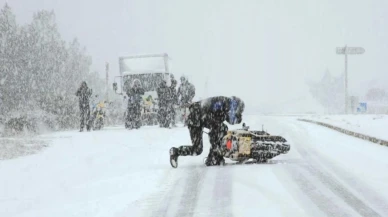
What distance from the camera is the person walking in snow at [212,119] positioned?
38.4 ft

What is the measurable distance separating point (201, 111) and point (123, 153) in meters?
3.86

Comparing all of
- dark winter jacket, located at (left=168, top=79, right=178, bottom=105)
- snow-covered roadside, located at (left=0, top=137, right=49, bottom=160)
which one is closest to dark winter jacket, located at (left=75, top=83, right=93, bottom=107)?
dark winter jacket, located at (left=168, top=79, right=178, bottom=105)

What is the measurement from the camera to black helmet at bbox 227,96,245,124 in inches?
458

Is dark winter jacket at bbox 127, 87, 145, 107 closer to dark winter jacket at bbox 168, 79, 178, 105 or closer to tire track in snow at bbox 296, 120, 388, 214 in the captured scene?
A: dark winter jacket at bbox 168, 79, 178, 105

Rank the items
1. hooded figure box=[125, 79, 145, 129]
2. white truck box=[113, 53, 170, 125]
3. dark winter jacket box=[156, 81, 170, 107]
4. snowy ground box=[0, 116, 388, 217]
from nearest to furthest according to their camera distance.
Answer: snowy ground box=[0, 116, 388, 217] < dark winter jacket box=[156, 81, 170, 107] < hooded figure box=[125, 79, 145, 129] < white truck box=[113, 53, 170, 125]

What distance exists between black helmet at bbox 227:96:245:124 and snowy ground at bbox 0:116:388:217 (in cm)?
89

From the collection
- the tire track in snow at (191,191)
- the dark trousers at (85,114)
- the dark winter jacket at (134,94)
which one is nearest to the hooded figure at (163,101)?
the dark winter jacket at (134,94)

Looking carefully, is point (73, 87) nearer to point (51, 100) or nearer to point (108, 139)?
point (51, 100)

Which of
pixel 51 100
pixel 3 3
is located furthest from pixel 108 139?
pixel 3 3

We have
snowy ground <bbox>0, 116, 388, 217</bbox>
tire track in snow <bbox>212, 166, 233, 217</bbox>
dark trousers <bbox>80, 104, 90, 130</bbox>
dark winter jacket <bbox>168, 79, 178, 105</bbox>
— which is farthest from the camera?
dark trousers <bbox>80, 104, 90, 130</bbox>

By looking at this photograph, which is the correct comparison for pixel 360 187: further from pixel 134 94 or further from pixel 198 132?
pixel 134 94

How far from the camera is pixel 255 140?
12.4 metres

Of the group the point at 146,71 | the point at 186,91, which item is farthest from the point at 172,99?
the point at 146,71

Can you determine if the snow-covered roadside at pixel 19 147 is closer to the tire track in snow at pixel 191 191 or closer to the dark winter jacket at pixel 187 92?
the tire track in snow at pixel 191 191
